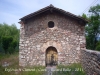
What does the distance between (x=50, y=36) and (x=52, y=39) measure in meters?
0.27

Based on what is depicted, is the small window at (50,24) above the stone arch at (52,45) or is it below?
above

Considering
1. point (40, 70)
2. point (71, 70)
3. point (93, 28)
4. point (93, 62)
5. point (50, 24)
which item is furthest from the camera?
point (93, 28)

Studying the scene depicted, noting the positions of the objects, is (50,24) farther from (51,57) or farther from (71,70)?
(71,70)

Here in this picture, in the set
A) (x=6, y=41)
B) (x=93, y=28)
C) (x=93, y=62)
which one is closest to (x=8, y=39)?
(x=6, y=41)

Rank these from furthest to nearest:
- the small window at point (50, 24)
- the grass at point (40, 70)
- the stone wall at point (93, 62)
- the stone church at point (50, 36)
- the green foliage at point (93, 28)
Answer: the green foliage at point (93, 28) → the small window at point (50, 24) → the stone church at point (50, 36) → the grass at point (40, 70) → the stone wall at point (93, 62)

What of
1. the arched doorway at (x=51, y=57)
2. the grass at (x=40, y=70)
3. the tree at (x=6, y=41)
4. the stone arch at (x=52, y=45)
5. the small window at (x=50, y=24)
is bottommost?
the grass at (x=40, y=70)

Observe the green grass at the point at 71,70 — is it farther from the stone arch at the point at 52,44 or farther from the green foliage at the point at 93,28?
the green foliage at the point at 93,28

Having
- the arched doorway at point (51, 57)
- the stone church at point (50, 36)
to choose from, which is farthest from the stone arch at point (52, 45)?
the arched doorway at point (51, 57)

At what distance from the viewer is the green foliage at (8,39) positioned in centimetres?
2305

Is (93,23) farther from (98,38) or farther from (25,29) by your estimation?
(25,29)

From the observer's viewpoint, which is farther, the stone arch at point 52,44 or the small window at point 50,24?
the small window at point 50,24

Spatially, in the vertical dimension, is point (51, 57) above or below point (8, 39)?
below

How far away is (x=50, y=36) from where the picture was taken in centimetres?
995

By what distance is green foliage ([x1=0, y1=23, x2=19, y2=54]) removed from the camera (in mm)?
23047
